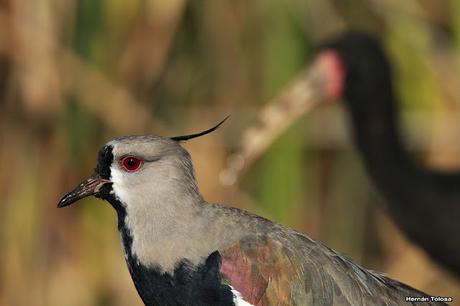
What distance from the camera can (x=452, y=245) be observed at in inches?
198

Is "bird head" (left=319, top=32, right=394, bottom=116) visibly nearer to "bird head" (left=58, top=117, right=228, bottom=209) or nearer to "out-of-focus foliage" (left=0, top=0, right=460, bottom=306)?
"out-of-focus foliage" (left=0, top=0, right=460, bottom=306)

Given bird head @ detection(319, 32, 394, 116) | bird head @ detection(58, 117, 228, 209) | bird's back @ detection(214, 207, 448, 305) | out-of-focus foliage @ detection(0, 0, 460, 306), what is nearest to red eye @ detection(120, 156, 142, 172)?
bird head @ detection(58, 117, 228, 209)

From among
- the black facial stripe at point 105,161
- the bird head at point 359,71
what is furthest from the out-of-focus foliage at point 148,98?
the black facial stripe at point 105,161

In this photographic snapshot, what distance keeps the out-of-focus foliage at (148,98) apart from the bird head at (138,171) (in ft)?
6.62

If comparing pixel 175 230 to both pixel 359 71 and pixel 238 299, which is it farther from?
pixel 359 71

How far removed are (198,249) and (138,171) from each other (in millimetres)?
313

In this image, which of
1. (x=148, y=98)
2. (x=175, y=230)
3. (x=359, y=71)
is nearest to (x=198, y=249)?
(x=175, y=230)

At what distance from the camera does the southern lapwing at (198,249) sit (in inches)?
129

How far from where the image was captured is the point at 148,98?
5.64 m

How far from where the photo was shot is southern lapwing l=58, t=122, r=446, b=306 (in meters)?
3.27

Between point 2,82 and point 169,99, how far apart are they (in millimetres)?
855

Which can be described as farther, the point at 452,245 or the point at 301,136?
the point at 301,136

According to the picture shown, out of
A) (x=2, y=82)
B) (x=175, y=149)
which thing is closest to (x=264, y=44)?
(x=2, y=82)

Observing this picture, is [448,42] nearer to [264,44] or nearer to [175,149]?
[264,44]
